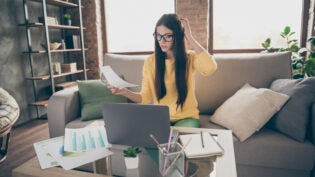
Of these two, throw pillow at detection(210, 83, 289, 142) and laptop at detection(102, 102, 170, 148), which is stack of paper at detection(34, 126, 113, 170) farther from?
throw pillow at detection(210, 83, 289, 142)

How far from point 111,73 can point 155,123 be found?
17.0 inches

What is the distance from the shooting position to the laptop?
88 centimetres

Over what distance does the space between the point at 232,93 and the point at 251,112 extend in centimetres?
39

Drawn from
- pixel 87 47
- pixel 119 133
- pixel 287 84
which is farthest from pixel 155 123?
pixel 87 47

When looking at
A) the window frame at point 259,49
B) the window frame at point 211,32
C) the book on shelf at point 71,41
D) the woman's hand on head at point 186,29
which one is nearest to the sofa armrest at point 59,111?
the woman's hand on head at point 186,29

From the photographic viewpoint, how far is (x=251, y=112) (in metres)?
1.49

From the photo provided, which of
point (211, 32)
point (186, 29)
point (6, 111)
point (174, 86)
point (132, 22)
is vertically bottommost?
point (6, 111)

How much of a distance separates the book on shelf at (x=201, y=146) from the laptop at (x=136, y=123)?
0.11m

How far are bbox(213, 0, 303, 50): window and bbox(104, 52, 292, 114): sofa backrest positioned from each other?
189 cm

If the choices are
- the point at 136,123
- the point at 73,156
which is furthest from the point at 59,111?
the point at 136,123

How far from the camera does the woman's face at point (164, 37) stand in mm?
1455

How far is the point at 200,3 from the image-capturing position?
3572 millimetres

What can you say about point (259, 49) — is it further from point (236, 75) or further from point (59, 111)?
point (59, 111)

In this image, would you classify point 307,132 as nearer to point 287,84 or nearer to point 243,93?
point 287,84
